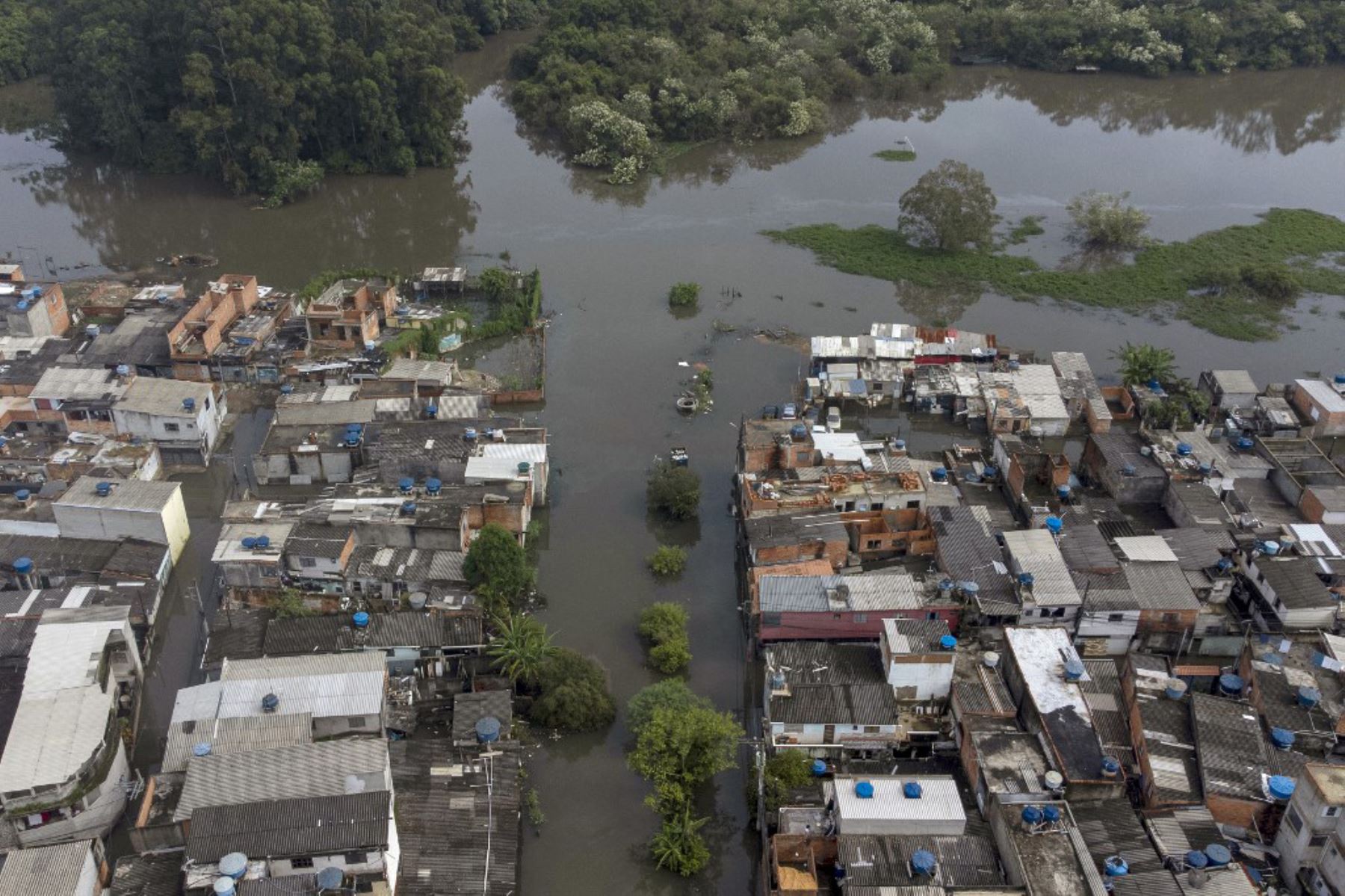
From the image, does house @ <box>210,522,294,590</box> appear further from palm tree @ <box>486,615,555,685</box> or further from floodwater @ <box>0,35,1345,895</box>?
palm tree @ <box>486,615,555,685</box>

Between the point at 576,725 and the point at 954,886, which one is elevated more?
the point at 954,886

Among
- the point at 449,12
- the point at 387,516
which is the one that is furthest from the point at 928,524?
the point at 449,12

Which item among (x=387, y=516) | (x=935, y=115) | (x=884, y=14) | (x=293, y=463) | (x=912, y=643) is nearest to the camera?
(x=912, y=643)

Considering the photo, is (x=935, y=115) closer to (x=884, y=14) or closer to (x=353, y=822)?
(x=884, y=14)

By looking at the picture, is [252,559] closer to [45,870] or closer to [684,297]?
[45,870]

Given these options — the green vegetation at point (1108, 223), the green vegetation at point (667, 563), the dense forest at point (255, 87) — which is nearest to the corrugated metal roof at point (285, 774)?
the green vegetation at point (667, 563)

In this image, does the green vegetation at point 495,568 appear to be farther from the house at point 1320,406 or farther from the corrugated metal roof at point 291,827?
the house at point 1320,406

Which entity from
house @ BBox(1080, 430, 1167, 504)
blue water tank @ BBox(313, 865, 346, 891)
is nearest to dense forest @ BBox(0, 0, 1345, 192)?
house @ BBox(1080, 430, 1167, 504)

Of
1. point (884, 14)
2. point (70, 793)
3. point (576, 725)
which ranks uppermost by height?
point (884, 14)
